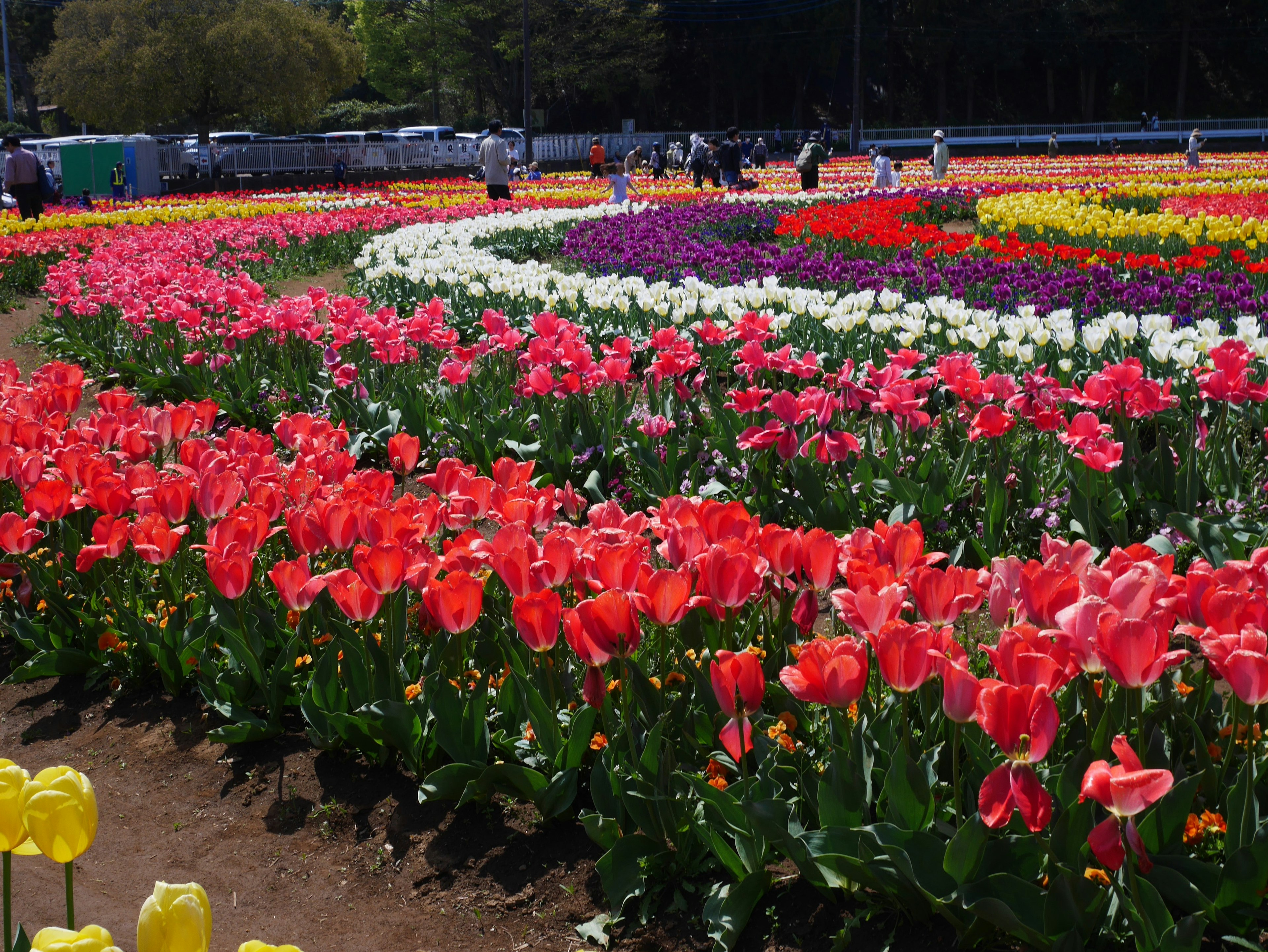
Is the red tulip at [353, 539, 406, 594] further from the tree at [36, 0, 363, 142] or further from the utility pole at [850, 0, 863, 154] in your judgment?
the utility pole at [850, 0, 863, 154]

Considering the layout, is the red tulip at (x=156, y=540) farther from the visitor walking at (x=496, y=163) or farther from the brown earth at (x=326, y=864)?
the visitor walking at (x=496, y=163)

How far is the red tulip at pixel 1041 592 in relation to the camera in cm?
209

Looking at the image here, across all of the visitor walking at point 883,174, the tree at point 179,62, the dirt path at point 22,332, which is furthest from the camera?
the tree at point 179,62

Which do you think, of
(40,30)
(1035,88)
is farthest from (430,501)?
(40,30)

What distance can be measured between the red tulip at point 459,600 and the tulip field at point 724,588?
0.04ft

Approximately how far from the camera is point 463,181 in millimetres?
32781

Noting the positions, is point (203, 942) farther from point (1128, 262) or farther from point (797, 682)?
point (1128, 262)

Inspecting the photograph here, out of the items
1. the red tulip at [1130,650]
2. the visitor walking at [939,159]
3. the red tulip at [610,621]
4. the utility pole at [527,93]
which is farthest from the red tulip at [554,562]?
the utility pole at [527,93]

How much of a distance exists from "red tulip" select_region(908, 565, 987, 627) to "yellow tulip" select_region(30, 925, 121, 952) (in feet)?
5.19

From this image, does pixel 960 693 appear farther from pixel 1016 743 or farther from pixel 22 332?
pixel 22 332

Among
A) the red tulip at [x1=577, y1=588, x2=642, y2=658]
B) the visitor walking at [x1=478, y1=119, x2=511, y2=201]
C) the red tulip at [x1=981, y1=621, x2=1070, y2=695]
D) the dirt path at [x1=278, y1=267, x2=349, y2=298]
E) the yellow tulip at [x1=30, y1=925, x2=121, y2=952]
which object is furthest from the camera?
the visitor walking at [x1=478, y1=119, x2=511, y2=201]

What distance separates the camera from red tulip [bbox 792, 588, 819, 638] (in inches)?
102

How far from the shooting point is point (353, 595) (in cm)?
261

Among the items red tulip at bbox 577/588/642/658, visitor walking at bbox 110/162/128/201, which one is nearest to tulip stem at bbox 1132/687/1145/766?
red tulip at bbox 577/588/642/658
